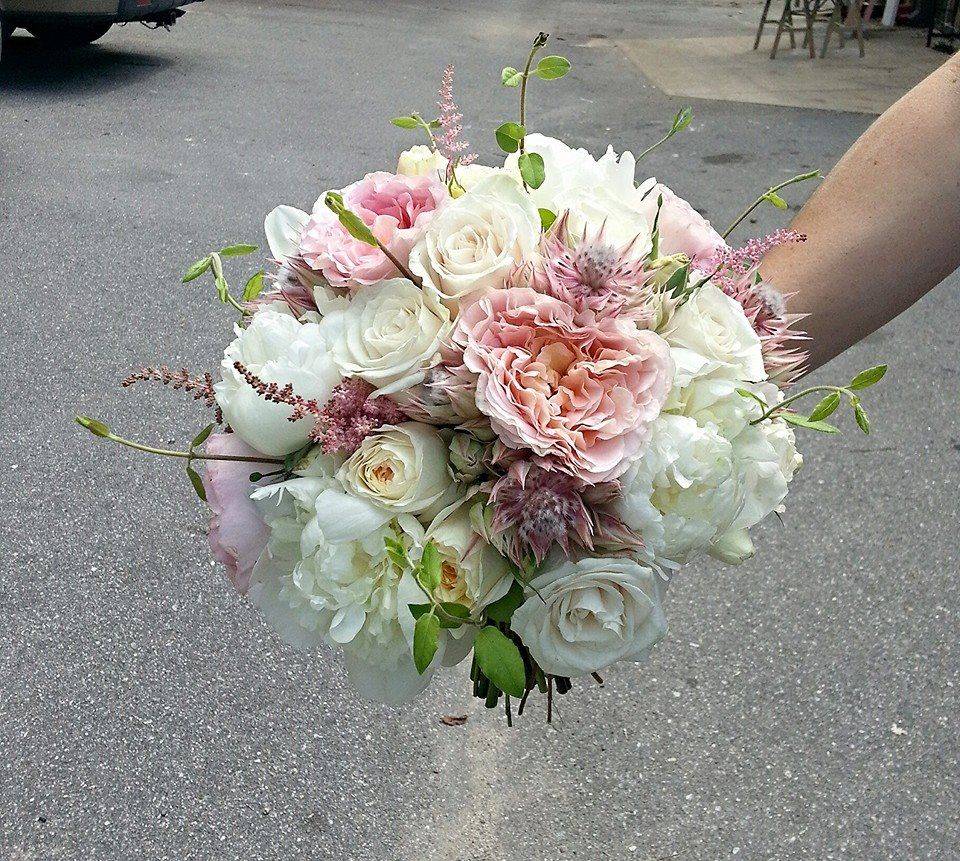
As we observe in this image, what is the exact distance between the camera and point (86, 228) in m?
5.45

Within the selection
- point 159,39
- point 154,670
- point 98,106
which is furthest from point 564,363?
point 159,39

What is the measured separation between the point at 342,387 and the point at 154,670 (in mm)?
1929

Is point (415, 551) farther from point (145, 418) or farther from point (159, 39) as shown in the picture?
point (159, 39)

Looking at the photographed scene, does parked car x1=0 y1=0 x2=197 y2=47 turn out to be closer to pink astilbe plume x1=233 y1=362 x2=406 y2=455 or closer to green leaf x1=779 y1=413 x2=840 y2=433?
pink astilbe plume x1=233 y1=362 x2=406 y2=455

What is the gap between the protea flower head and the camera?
3.67 feet

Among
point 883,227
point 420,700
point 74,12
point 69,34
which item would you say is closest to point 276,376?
point 883,227

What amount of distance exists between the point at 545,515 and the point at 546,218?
370mm

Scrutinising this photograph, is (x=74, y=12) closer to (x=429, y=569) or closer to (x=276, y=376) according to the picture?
(x=276, y=376)

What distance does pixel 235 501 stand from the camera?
1.24 metres

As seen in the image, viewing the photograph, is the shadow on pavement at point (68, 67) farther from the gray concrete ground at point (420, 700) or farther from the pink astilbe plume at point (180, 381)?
the pink astilbe plume at point (180, 381)

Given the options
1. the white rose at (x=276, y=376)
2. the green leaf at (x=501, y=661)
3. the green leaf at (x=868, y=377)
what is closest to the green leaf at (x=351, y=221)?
the white rose at (x=276, y=376)

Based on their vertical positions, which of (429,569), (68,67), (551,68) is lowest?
(68,67)

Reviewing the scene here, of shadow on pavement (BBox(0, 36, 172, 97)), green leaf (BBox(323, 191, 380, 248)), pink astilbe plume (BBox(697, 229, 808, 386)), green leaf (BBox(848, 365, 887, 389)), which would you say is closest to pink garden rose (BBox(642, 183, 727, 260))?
pink astilbe plume (BBox(697, 229, 808, 386))

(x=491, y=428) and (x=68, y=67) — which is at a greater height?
(x=491, y=428)
